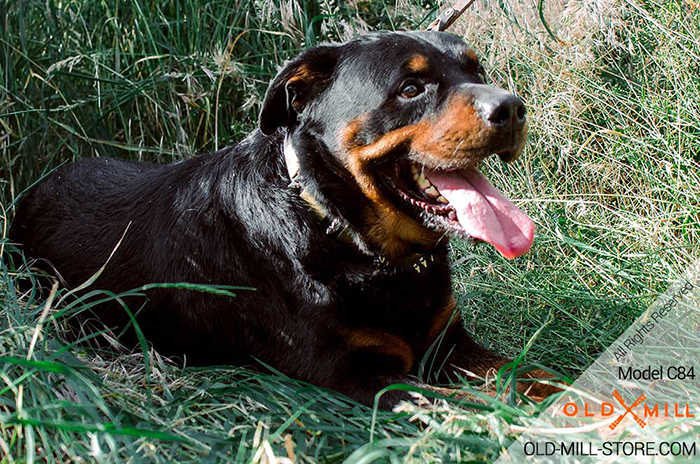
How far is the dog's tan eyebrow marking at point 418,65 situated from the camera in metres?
2.52

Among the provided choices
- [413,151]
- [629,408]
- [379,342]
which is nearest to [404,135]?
[413,151]

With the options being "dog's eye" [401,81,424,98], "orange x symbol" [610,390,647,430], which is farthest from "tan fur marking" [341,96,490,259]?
"orange x symbol" [610,390,647,430]

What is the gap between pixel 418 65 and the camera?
2529mm

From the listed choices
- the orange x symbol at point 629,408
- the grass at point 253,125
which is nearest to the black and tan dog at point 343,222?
the grass at point 253,125

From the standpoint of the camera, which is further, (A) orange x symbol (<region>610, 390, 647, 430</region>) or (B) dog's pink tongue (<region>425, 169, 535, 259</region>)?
(B) dog's pink tongue (<region>425, 169, 535, 259</region>)

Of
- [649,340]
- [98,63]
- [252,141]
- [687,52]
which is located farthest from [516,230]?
[98,63]

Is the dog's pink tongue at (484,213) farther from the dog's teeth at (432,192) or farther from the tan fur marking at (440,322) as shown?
the tan fur marking at (440,322)

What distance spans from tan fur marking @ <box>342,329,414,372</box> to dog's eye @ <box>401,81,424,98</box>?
30.9 inches

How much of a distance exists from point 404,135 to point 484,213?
361 millimetres

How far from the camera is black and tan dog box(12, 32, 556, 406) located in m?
2.48

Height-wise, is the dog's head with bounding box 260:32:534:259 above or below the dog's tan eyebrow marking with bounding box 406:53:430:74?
below

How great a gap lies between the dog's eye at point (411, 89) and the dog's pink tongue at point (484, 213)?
254mm

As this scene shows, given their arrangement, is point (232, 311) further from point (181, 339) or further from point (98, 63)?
point (98, 63)

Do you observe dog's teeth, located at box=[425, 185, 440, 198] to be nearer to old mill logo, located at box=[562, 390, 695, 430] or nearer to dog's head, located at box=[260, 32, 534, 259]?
dog's head, located at box=[260, 32, 534, 259]
